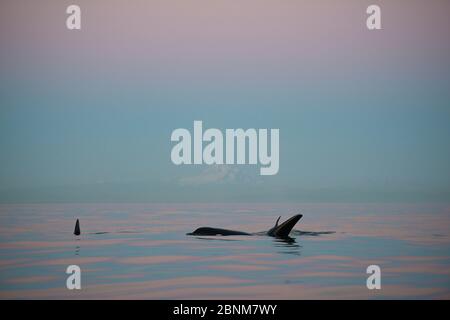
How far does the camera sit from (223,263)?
27.7 m

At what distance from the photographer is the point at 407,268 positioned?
26.7 metres

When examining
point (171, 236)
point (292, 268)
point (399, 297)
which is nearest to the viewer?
point (399, 297)

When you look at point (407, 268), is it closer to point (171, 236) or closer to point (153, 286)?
point (153, 286)

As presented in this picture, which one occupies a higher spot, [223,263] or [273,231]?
[273,231]

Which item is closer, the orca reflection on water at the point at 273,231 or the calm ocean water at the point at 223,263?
the calm ocean water at the point at 223,263

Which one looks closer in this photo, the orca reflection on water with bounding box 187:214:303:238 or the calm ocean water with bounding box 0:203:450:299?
the calm ocean water with bounding box 0:203:450:299

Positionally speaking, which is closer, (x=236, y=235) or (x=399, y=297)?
(x=399, y=297)

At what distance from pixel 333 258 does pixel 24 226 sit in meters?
22.2

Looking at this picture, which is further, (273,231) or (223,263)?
(273,231)

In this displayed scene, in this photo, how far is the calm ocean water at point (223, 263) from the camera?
22.5 m

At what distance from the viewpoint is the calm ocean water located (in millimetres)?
22531
